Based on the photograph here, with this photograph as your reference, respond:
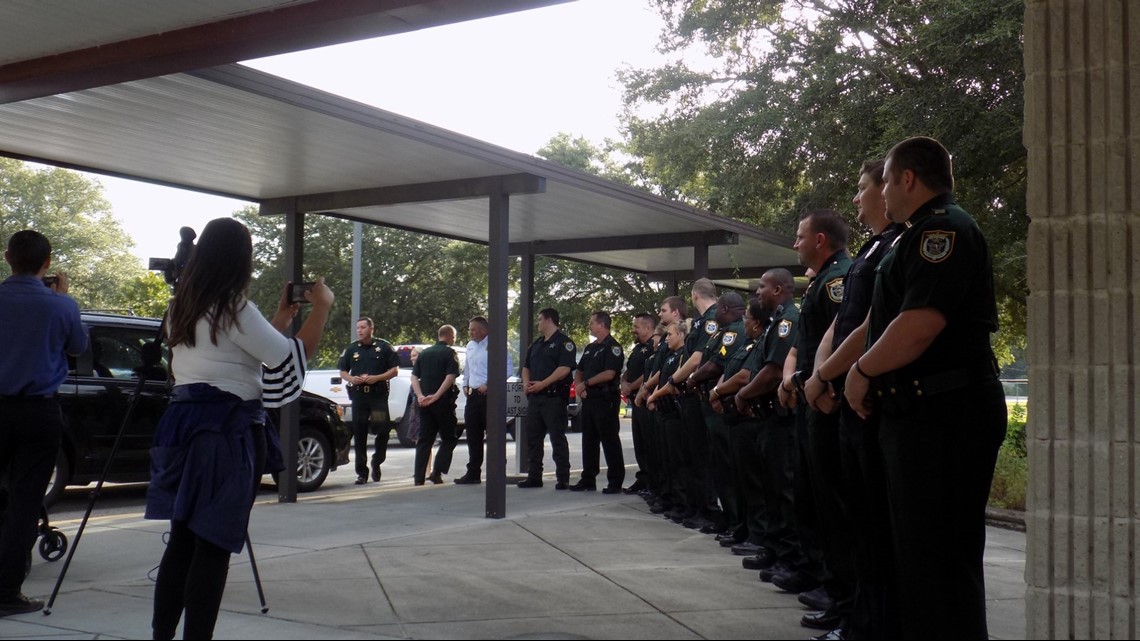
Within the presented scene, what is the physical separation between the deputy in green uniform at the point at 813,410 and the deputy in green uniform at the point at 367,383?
24.8 ft

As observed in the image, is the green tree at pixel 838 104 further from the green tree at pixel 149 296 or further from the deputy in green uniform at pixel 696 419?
the green tree at pixel 149 296

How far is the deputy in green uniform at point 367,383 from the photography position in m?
12.6

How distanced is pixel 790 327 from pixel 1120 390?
102 inches

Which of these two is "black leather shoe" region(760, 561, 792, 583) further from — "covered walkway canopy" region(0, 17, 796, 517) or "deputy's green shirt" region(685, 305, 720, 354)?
"covered walkway canopy" region(0, 17, 796, 517)

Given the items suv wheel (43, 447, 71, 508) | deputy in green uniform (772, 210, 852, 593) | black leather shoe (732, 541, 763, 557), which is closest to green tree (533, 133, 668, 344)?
suv wheel (43, 447, 71, 508)

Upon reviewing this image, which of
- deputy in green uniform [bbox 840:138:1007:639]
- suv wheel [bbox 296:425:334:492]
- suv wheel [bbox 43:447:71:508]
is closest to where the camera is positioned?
deputy in green uniform [bbox 840:138:1007:639]

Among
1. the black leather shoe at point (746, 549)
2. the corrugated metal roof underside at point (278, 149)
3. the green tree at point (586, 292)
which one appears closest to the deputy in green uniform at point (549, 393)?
the corrugated metal roof underside at point (278, 149)

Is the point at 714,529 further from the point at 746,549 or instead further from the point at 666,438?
the point at 666,438

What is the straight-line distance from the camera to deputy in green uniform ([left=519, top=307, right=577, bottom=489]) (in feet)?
39.5

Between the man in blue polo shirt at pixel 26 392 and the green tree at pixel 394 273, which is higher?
the green tree at pixel 394 273

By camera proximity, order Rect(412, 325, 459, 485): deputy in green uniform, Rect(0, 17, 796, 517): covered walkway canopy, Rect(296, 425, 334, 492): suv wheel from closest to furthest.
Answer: Rect(0, 17, 796, 517): covered walkway canopy
Rect(296, 425, 334, 492): suv wheel
Rect(412, 325, 459, 485): deputy in green uniform

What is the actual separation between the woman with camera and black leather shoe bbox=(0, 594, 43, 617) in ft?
6.16

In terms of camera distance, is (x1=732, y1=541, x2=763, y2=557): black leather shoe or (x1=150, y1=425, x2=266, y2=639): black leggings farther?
(x1=732, y1=541, x2=763, y2=557): black leather shoe

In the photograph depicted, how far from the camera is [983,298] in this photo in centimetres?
362
